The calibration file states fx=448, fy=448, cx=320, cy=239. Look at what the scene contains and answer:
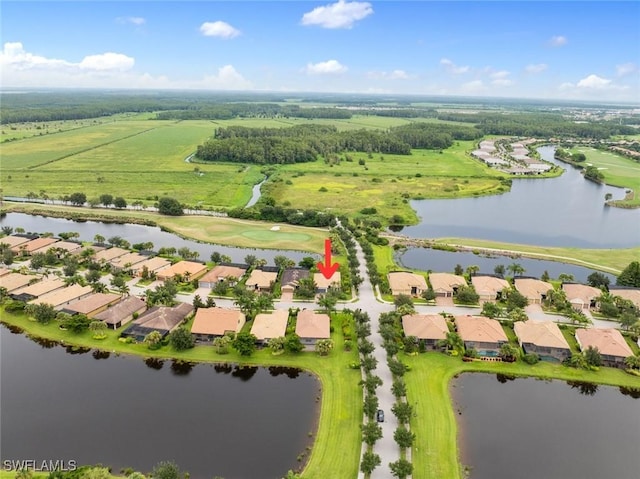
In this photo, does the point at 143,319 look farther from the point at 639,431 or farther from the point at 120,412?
the point at 639,431

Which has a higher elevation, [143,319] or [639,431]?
[143,319]

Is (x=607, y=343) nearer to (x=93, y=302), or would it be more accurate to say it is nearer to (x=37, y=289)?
(x=93, y=302)

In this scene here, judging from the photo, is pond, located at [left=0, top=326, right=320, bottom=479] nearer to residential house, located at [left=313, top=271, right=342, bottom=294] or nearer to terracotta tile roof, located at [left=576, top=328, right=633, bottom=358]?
residential house, located at [left=313, top=271, right=342, bottom=294]

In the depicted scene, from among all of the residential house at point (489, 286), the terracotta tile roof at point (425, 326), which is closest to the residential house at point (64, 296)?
the terracotta tile roof at point (425, 326)

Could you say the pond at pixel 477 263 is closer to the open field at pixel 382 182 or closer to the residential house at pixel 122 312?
the open field at pixel 382 182

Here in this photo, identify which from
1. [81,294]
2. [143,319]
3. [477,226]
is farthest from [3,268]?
[477,226]

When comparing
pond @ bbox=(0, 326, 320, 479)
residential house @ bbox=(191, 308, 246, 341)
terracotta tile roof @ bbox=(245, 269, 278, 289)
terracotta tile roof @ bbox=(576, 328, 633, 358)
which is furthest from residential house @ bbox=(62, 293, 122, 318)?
terracotta tile roof @ bbox=(576, 328, 633, 358)
